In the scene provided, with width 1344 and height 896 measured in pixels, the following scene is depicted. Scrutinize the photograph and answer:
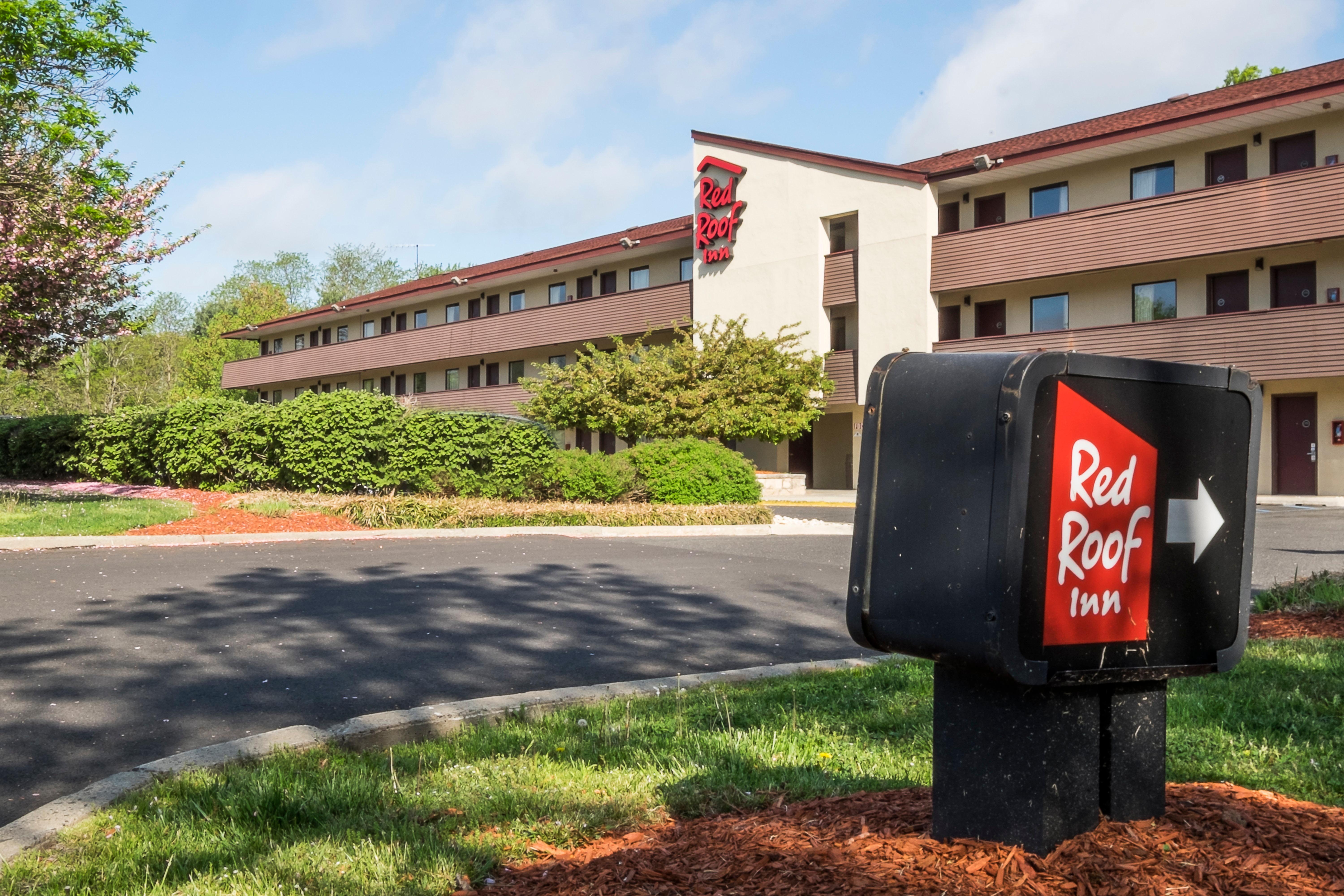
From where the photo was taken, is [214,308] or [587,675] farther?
[214,308]

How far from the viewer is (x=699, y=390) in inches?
1219

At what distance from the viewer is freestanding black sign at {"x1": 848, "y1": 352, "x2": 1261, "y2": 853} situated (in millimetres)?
2047

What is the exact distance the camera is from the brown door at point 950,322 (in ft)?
105

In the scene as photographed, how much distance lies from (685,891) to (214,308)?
336ft

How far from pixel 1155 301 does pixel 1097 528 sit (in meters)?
29.5

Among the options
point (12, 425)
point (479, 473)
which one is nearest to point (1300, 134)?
point (479, 473)

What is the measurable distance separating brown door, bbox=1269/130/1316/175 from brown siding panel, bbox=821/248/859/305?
37.3 ft

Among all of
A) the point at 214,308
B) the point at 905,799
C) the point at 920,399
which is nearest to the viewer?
the point at 920,399

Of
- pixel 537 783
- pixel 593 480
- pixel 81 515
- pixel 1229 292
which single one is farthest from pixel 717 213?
pixel 537 783

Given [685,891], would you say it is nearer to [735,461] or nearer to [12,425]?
[735,461]

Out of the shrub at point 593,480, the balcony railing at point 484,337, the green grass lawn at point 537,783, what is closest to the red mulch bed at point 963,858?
the green grass lawn at point 537,783

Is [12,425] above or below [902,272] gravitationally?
below

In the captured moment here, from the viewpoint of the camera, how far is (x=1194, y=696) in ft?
16.1

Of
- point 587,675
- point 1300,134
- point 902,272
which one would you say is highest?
point 1300,134
